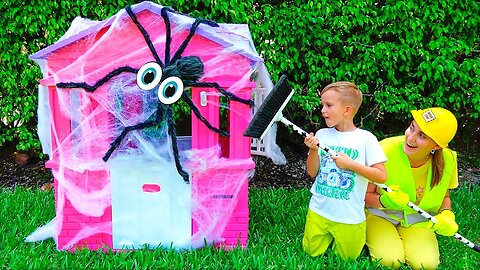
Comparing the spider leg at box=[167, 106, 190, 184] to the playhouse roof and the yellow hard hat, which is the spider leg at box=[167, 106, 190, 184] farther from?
the yellow hard hat

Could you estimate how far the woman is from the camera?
259 cm

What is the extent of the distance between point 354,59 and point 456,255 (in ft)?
6.19

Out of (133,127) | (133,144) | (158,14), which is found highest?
(158,14)

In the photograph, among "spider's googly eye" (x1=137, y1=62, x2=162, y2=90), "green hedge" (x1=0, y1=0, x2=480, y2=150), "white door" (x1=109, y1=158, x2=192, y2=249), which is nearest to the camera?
"spider's googly eye" (x1=137, y1=62, x2=162, y2=90)

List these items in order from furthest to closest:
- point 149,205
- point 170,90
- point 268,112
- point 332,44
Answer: point 332,44 < point 149,205 < point 170,90 < point 268,112

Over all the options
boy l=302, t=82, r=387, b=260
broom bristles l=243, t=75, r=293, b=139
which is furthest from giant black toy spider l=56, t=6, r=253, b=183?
boy l=302, t=82, r=387, b=260

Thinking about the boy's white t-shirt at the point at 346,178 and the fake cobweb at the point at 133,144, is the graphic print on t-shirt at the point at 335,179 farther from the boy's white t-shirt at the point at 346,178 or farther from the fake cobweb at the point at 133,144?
the fake cobweb at the point at 133,144

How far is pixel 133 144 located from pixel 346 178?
1.15 meters

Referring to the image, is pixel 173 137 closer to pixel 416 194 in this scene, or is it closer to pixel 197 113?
pixel 197 113

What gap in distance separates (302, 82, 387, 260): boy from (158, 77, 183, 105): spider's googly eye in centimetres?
70

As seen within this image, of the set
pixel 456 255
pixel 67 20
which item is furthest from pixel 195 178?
pixel 67 20

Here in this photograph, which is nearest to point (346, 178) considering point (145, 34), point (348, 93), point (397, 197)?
point (397, 197)

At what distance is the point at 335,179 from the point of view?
2613 mm

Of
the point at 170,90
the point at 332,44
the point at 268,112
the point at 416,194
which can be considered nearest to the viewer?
the point at 268,112
